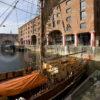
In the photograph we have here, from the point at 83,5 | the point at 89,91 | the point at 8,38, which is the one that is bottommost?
the point at 89,91

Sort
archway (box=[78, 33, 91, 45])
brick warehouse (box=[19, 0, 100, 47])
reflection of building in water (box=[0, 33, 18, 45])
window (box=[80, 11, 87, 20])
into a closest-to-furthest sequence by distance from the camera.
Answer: brick warehouse (box=[19, 0, 100, 47]), window (box=[80, 11, 87, 20]), archway (box=[78, 33, 91, 45]), reflection of building in water (box=[0, 33, 18, 45])

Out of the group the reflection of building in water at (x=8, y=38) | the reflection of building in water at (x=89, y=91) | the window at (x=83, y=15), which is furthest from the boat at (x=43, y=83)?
the reflection of building in water at (x=8, y=38)

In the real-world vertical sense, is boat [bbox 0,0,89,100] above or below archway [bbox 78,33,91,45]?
below

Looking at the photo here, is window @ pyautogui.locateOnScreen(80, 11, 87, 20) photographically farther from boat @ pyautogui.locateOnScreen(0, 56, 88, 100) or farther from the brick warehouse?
boat @ pyautogui.locateOnScreen(0, 56, 88, 100)

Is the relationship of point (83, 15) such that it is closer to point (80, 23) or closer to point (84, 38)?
point (80, 23)

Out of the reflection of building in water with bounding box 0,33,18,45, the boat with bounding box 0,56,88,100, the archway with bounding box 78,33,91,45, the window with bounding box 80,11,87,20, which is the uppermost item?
the window with bounding box 80,11,87,20

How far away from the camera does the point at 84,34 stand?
68.4 m

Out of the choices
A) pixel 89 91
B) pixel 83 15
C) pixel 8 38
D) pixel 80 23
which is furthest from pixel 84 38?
pixel 8 38

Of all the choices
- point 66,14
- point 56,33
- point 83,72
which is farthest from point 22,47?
point 83,72

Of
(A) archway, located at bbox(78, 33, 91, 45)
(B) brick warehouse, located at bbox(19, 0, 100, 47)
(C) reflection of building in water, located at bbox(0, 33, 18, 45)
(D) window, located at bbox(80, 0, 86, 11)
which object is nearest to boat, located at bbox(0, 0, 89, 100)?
(B) brick warehouse, located at bbox(19, 0, 100, 47)

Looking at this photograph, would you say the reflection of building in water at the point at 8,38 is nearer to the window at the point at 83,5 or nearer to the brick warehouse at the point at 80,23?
the brick warehouse at the point at 80,23

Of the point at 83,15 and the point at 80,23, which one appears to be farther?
the point at 80,23

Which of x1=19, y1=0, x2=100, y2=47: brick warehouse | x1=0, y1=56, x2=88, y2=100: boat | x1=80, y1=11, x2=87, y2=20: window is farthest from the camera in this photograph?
x1=80, y1=11, x2=87, y2=20: window

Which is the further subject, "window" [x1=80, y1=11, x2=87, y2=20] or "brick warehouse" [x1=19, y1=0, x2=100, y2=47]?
"window" [x1=80, y1=11, x2=87, y2=20]
